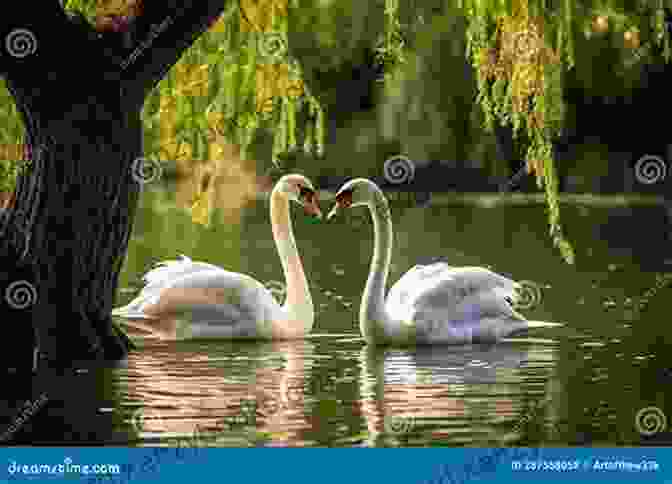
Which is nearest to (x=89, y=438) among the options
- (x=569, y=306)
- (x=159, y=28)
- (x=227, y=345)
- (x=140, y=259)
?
(x=159, y=28)

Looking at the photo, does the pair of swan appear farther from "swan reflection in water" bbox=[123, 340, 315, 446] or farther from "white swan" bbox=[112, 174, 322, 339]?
"swan reflection in water" bbox=[123, 340, 315, 446]

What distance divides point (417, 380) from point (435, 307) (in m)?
1.72

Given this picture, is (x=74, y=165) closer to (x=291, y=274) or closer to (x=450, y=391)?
(x=450, y=391)

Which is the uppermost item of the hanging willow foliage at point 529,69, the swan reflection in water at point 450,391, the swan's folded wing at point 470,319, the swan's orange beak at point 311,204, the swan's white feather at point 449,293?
the hanging willow foliage at point 529,69

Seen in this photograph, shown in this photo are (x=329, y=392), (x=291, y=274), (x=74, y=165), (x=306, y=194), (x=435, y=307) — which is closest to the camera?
(x=329, y=392)

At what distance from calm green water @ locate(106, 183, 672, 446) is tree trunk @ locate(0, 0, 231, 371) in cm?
59

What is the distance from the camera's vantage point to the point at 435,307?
11.8 m

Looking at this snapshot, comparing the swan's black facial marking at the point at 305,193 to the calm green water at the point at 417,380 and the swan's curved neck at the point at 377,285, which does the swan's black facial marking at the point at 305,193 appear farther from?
the calm green water at the point at 417,380

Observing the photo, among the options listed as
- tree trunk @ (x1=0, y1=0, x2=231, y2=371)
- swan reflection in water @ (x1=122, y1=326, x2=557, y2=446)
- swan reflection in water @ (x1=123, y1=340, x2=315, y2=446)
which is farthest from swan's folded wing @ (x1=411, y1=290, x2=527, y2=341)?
tree trunk @ (x1=0, y1=0, x2=231, y2=371)

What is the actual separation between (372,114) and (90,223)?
2663 centimetres

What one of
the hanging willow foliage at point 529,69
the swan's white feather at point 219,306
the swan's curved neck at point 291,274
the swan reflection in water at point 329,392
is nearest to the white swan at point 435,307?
the swan reflection in water at point 329,392

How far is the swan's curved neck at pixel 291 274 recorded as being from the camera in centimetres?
1216

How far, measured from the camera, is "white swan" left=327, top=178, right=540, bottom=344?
11.8m

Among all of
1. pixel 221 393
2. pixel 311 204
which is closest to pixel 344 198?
pixel 311 204
